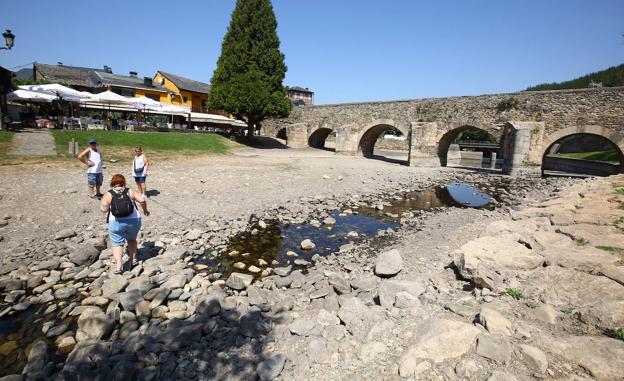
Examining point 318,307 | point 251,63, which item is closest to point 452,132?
point 251,63

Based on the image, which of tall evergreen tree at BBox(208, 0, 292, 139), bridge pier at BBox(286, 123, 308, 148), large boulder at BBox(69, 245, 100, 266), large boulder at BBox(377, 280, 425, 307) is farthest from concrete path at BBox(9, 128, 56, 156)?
bridge pier at BBox(286, 123, 308, 148)

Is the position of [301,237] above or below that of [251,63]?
below

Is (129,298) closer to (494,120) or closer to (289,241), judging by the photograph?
(289,241)

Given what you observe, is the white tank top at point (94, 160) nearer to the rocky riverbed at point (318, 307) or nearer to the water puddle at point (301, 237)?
the rocky riverbed at point (318, 307)

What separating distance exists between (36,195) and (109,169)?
5.13 metres

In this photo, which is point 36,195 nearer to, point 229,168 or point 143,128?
point 229,168

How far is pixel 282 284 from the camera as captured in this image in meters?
5.30

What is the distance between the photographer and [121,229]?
4930mm

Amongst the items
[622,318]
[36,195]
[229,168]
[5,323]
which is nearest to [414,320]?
[622,318]

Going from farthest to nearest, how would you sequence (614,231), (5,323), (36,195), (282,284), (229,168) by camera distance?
(229,168) → (36,195) → (614,231) → (282,284) → (5,323)

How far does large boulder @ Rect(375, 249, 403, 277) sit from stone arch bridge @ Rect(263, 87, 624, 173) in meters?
20.2

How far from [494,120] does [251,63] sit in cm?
2122

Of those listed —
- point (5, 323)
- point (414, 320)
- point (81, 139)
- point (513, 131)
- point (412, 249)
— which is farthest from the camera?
point (513, 131)

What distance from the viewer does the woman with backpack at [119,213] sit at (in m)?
4.77
